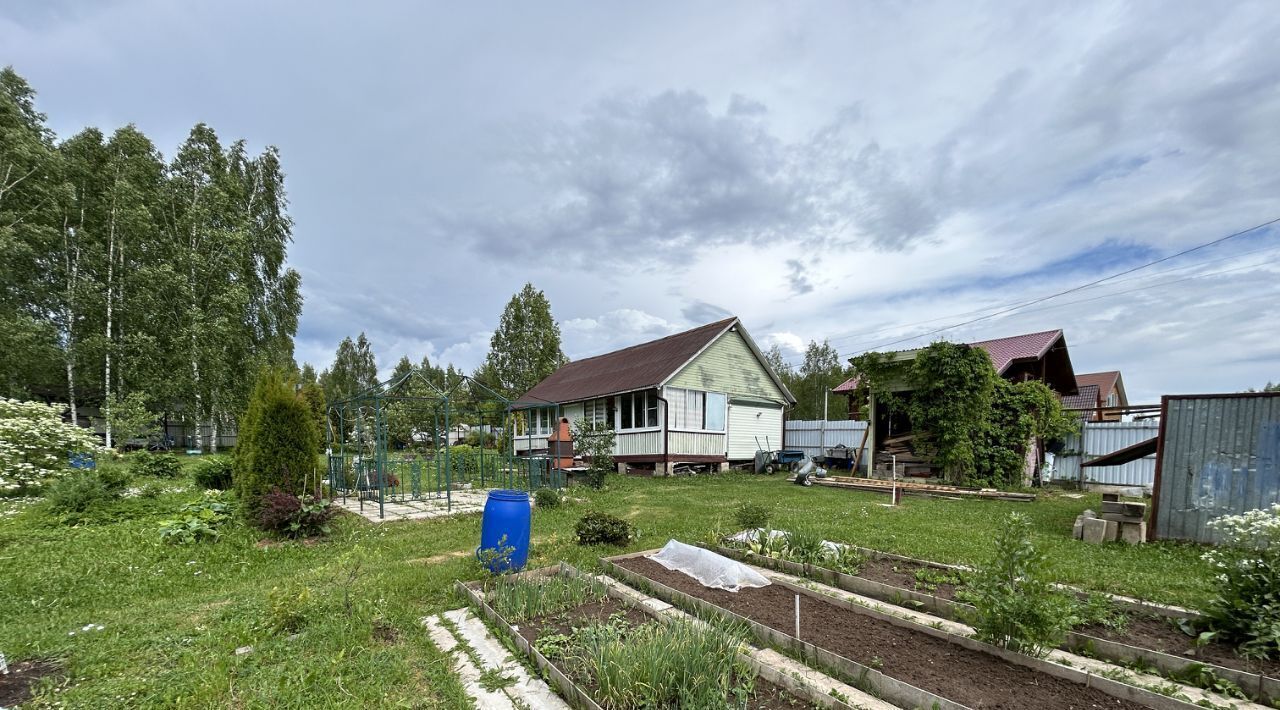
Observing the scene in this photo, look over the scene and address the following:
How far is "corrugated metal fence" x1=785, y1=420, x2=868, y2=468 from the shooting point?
21188 millimetres

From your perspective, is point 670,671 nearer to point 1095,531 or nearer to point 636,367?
point 1095,531

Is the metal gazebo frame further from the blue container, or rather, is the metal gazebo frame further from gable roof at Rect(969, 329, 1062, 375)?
gable roof at Rect(969, 329, 1062, 375)

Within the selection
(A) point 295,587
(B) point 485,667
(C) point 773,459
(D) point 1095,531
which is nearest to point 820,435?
(C) point 773,459

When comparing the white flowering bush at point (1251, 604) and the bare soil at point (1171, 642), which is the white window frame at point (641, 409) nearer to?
the bare soil at point (1171, 642)

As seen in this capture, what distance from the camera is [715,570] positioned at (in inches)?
193

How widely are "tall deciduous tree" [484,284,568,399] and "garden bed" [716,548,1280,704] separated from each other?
3074cm

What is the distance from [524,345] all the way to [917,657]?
110 feet

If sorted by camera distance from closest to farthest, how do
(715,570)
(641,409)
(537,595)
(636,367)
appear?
(537,595)
(715,570)
(641,409)
(636,367)

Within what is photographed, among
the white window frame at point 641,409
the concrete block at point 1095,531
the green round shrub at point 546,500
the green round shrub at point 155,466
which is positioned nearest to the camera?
the concrete block at point 1095,531

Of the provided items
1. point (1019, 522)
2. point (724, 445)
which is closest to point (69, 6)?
point (1019, 522)

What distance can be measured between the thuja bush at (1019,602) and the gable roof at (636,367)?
13.5m

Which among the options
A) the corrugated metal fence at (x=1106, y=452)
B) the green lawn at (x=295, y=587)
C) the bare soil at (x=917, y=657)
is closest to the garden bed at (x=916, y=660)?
the bare soil at (x=917, y=657)

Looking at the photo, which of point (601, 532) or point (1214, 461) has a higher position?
point (1214, 461)

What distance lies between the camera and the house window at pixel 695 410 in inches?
687
